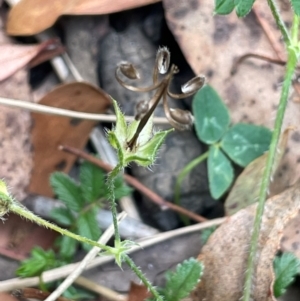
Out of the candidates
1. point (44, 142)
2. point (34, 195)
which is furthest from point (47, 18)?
point (34, 195)

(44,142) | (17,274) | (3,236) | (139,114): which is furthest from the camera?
(44,142)

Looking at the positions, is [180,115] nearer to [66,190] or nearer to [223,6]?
[223,6]

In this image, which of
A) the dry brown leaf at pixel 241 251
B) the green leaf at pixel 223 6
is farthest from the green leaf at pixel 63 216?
the green leaf at pixel 223 6

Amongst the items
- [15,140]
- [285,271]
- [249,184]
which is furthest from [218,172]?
[15,140]

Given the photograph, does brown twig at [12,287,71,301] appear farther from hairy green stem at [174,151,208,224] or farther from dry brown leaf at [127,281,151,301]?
hairy green stem at [174,151,208,224]

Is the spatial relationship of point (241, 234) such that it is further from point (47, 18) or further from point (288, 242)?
point (47, 18)

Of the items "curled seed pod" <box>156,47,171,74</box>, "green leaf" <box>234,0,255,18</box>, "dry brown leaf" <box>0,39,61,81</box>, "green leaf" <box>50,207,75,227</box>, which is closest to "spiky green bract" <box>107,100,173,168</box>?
"curled seed pod" <box>156,47,171,74</box>
